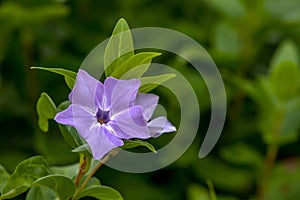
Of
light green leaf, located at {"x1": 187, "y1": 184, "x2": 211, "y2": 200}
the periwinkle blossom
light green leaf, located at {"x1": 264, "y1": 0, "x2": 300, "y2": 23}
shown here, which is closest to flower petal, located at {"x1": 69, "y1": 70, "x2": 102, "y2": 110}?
the periwinkle blossom

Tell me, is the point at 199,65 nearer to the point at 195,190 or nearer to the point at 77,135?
the point at 195,190

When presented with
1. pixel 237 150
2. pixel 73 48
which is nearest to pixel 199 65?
pixel 237 150

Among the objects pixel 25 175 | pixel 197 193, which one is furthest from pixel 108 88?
pixel 197 193

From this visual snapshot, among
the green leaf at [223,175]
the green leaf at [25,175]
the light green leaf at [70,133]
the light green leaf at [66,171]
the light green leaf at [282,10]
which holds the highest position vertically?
the light green leaf at [282,10]

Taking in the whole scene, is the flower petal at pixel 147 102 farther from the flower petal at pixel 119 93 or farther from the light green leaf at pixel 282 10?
the light green leaf at pixel 282 10

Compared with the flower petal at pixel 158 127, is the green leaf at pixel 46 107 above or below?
below

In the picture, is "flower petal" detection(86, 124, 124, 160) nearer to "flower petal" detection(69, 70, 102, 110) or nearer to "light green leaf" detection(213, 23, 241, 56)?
"flower petal" detection(69, 70, 102, 110)

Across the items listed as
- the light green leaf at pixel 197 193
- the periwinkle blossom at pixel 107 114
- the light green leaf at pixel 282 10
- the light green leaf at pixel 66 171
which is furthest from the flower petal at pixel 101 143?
the light green leaf at pixel 282 10

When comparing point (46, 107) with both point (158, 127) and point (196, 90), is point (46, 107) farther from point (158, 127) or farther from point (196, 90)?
point (196, 90)

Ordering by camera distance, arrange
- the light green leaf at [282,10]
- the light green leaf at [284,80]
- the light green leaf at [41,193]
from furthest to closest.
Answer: the light green leaf at [282,10] < the light green leaf at [284,80] < the light green leaf at [41,193]
